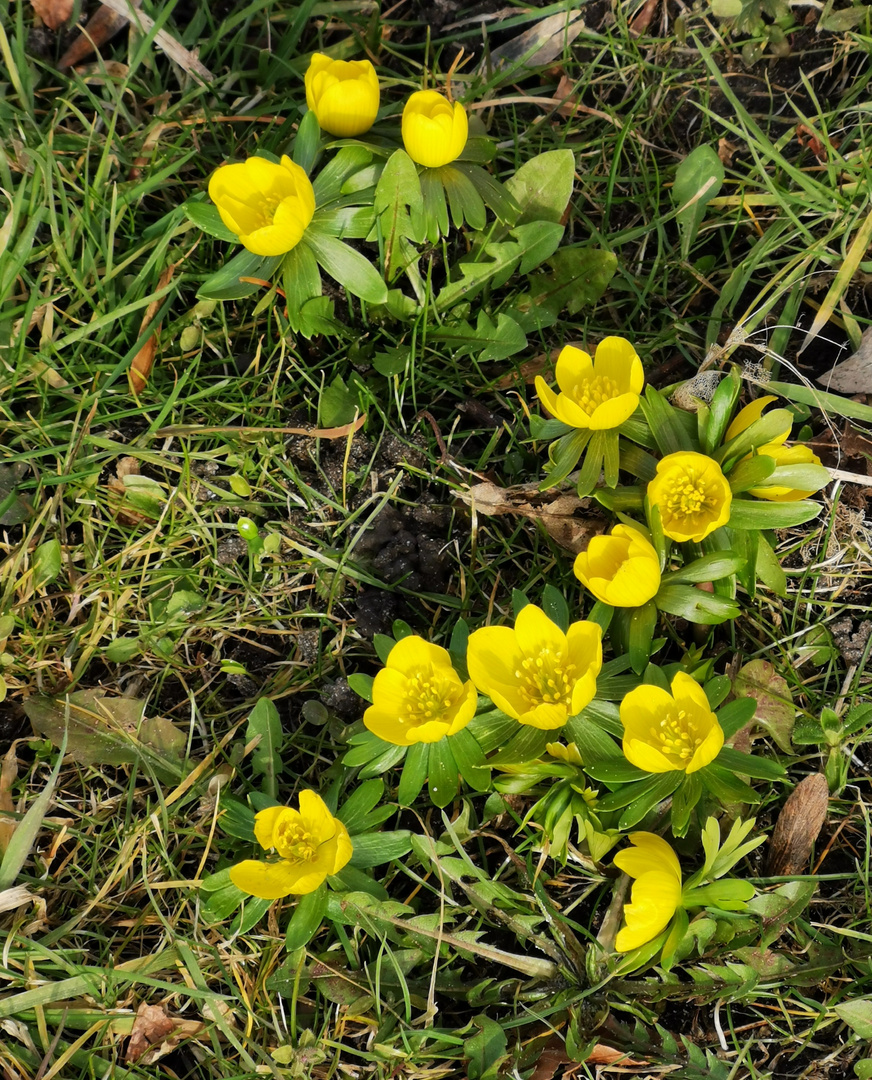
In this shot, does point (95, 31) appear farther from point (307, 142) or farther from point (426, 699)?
point (426, 699)

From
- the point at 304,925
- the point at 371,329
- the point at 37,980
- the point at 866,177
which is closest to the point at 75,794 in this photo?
the point at 37,980

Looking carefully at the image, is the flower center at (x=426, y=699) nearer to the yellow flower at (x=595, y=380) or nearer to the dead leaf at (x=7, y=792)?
the yellow flower at (x=595, y=380)

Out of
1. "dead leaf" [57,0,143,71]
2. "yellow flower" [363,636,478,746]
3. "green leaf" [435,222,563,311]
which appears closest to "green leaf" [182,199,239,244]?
"green leaf" [435,222,563,311]

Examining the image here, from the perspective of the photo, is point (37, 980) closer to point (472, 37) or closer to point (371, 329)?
point (371, 329)

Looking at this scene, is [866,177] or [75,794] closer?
[75,794]

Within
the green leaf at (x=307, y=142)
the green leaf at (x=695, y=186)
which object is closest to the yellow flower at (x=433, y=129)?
the green leaf at (x=307, y=142)

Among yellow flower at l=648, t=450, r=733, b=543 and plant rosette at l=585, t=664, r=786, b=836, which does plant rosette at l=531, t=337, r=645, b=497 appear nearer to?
yellow flower at l=648, t=450, r=733, b=543
